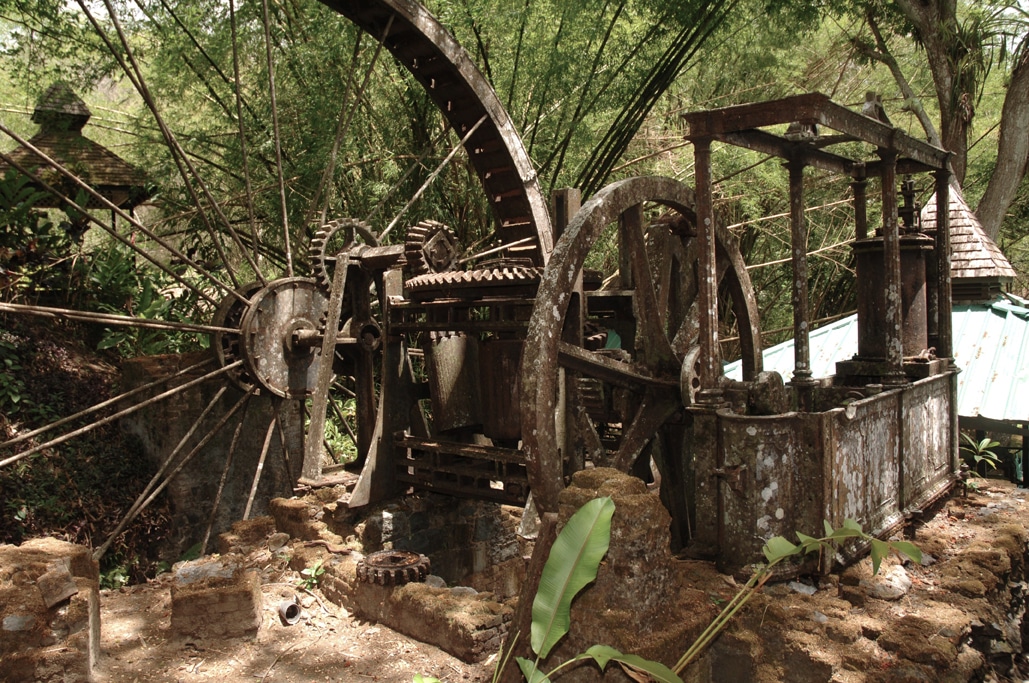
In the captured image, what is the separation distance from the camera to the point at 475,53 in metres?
9.60

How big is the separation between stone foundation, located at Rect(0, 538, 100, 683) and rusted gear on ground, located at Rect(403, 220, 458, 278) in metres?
2.86

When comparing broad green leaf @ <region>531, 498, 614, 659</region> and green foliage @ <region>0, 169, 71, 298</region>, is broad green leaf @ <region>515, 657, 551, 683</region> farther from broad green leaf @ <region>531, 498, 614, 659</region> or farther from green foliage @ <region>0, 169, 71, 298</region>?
green foliage @ <region>0, 169, 71, 298</region>

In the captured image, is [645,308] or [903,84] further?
[903,84]

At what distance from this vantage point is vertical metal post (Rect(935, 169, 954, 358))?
22.1 ft

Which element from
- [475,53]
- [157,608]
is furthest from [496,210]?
[157,608]

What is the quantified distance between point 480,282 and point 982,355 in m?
5.90

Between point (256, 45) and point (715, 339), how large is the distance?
23.4 ft

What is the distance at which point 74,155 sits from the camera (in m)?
9.24

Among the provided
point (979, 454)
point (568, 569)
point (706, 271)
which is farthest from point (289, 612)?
point (979, 454)

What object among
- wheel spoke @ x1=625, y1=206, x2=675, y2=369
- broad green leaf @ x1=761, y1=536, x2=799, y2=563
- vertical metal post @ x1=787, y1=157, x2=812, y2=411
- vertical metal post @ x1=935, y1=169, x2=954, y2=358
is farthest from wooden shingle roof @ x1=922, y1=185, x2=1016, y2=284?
broad green leaf @ x1=761, y1=536, x2=799, y2=563

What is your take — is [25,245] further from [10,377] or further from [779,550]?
[779,550]

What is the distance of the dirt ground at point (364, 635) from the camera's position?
4000 mm

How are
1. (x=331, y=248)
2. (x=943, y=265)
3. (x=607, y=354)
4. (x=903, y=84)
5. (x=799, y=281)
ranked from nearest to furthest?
(x=607, y=354), (x=799, y=281), (x=943, y=265), (x=331, y=248), (x=903, y=84)

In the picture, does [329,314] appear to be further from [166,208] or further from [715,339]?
[166,208]
